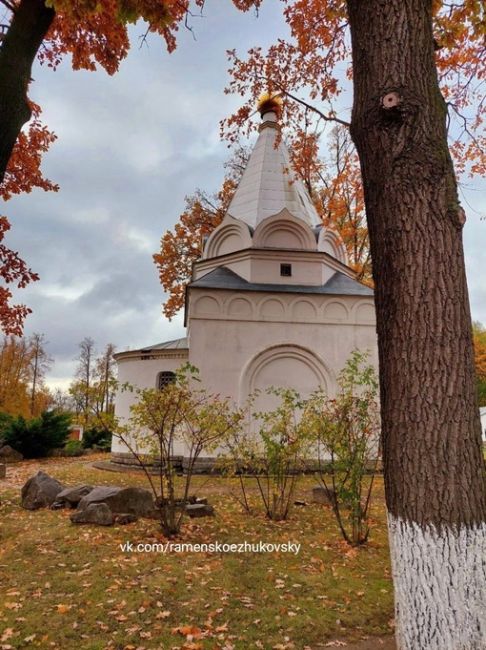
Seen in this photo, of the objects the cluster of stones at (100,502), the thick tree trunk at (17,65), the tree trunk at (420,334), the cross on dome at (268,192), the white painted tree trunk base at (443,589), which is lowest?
the cluster of stones at (100,502)

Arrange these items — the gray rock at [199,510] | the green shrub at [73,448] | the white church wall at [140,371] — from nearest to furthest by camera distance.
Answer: the gray rock at [199,510] < the white church wall at [140,371] < the green shrub at [73,448]

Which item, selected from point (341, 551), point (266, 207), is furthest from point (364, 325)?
point (341, 551)

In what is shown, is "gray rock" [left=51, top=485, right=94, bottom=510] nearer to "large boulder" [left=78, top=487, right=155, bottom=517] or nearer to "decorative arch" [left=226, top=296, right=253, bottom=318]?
"large boulder" [left=78, top=487, right=155, bottom=517]

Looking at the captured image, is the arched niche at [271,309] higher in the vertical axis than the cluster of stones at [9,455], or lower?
higher

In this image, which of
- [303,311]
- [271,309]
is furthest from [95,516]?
[303,311]

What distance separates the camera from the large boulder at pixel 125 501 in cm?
670

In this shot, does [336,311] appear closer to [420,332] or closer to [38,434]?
[420,332]

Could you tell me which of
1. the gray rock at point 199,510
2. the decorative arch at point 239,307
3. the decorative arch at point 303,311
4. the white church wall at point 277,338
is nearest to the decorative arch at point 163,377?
the white church wall at point 277,338

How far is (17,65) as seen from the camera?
130 inches

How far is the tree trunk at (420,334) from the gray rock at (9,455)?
17013 millimetres

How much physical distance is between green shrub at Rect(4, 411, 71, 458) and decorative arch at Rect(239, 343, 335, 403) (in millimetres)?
9258

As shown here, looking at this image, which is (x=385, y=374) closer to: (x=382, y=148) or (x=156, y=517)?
(x=382, y=148)

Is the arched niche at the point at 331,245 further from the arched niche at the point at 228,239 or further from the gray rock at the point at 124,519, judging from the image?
the gray rock at the point at 124,519

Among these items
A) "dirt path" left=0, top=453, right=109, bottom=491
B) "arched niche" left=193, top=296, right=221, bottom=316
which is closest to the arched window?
"arched niche" left=193, top=296, right=221, bottom=316
